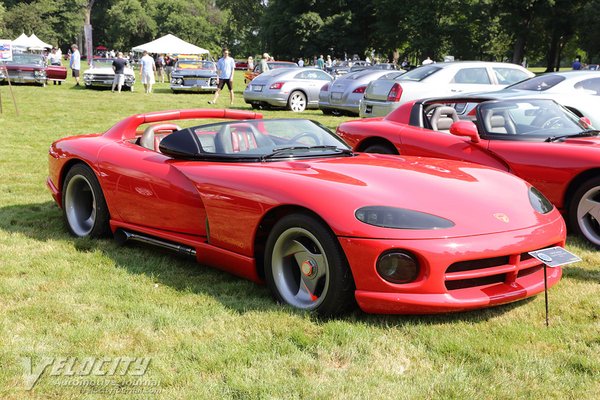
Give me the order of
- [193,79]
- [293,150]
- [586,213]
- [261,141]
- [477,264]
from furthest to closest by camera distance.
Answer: [193,79], [586,213], [261,141], [293,150], [477,264]

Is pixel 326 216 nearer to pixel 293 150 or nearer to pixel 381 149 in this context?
pixel 293 150

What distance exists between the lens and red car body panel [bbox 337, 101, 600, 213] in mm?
5301

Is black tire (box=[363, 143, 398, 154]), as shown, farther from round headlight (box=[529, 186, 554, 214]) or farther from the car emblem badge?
the car emblem badge

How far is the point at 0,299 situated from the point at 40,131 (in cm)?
922

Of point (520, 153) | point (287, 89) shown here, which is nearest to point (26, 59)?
point (287, 89)

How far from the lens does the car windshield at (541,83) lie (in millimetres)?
9047

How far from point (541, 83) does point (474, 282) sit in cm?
654

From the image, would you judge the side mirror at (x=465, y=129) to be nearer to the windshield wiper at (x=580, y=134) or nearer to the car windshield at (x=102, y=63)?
the windshield wiper at (x=580, y=134)

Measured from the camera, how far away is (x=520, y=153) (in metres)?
5.68

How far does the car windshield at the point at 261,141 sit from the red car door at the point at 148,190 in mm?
272

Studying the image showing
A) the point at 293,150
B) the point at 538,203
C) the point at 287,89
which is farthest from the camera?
the point at 287,89

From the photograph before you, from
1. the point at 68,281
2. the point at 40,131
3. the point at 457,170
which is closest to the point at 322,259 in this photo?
the point at 457,170

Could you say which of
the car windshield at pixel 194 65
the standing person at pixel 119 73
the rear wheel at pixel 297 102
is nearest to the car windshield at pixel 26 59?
the standing person at pixel 119 73

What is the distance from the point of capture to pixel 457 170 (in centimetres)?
443
